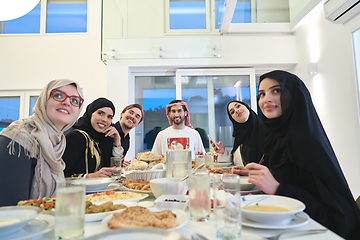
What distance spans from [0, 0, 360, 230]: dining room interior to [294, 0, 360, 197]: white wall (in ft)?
0.05

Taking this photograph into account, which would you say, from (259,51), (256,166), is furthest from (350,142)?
(256,166)

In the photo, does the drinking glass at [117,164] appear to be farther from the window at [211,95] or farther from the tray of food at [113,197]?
the window at [211,95]

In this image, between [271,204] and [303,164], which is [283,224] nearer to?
[271,204]

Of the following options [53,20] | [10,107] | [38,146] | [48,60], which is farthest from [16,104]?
[38,146]

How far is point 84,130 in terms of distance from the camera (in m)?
2.31

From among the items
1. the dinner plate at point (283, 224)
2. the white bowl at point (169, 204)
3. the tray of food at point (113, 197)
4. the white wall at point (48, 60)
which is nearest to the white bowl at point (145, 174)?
the tray of food at point (113, 197)

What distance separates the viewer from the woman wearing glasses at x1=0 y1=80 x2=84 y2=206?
1110 millimetres

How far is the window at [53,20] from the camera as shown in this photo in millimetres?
4703

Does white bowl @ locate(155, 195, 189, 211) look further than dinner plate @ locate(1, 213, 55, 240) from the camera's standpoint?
Yes

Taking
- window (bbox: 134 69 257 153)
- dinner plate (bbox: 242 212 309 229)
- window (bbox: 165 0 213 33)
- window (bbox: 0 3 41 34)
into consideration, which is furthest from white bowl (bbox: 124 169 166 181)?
window (bbox: 0 3 41 34)

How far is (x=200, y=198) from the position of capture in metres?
0.73

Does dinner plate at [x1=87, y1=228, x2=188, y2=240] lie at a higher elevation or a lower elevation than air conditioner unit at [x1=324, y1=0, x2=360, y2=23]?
lower

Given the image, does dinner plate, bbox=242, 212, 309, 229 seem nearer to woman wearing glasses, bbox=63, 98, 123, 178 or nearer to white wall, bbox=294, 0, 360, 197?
woman wearing glasses, bbox=63, 98, 123, 178

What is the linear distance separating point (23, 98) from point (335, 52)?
532 cm
